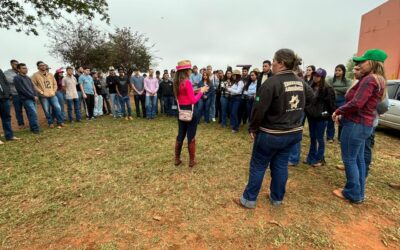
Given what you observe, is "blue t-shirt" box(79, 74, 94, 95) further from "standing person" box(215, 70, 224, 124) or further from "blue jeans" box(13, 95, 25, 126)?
"standing person" box(215, 70, 224, 124)

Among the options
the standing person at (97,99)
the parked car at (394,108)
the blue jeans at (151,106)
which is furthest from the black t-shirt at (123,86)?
the parked car at (394,108)

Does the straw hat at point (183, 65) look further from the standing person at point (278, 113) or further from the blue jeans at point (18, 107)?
the blue jeans at point (18, 107)

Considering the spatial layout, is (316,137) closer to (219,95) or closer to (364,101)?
(364,101)

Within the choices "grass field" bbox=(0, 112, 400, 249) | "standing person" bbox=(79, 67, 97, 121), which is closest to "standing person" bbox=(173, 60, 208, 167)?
"grass field" bbox=(0, 112, 400, 249)

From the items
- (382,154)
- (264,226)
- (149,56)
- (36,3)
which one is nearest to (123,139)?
(264,226)

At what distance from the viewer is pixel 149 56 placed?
23438 millimetres

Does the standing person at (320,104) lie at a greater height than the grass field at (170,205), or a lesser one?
greater

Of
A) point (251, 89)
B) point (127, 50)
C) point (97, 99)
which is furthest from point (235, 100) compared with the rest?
point (127, 50)

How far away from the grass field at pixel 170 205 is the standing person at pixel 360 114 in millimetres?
361

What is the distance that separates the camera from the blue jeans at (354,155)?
2.98m

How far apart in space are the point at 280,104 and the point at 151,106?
737 cm

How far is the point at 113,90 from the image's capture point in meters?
8.91

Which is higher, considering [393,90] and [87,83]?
[87,83]

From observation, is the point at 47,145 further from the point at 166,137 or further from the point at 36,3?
the point at 36,3
